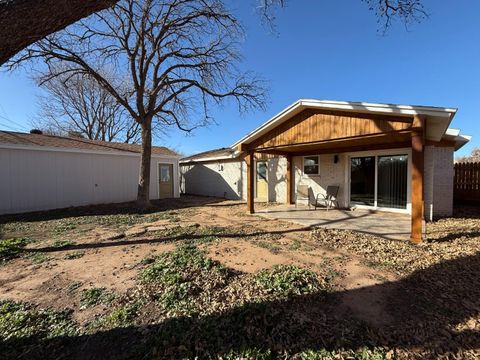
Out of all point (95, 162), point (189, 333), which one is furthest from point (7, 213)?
point (189, 333)

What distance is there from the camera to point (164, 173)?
14750 mm

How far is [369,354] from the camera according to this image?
2061 mm

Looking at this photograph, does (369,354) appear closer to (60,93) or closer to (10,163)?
(10,163)

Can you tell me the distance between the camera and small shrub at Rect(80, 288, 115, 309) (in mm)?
2951

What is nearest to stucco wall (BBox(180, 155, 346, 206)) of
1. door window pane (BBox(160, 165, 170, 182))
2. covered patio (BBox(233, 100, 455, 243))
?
covered patio (BBox(233, 100, 455, 243))

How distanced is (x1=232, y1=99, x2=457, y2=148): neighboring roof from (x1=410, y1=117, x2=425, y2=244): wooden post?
0.25m

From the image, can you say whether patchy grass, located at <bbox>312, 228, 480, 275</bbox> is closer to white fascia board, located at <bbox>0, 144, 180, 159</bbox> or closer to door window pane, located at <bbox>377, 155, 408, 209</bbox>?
door window pane, located at <bbox>377, 155, 408, 209</bbox>

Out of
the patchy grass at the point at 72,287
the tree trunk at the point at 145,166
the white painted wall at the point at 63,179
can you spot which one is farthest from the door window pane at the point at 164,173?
the patchy grass at the point at 72,287

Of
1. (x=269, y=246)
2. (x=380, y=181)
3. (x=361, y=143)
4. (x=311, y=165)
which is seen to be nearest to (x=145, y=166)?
(x=311, y=165)

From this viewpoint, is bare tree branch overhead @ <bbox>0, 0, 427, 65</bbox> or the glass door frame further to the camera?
the glass door frame

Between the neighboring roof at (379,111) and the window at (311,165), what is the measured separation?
351 cm

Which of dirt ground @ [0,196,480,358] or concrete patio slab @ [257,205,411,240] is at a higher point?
concrete patio slab @ [257,205,411,240]

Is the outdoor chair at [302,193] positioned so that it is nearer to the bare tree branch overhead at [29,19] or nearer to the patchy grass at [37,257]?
the patchy grass at [37,257]

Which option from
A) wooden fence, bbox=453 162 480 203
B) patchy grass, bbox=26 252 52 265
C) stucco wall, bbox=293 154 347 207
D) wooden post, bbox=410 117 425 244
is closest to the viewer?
patchy grass, bbox=26 252 52 265
